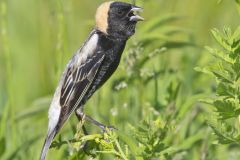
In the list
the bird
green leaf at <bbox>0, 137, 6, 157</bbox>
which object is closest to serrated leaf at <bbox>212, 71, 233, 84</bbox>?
the bird

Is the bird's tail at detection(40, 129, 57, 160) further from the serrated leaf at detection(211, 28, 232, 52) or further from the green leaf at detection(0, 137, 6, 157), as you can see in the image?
the serrated leaf at detection(211, 28, 232, 52)

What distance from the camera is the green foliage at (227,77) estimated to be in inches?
105

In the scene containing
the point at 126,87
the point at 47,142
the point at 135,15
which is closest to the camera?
Answer: the point at 47,142

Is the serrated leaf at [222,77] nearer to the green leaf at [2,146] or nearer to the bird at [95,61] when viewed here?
the bird at [95,61]

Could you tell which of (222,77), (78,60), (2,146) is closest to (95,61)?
(78,60)

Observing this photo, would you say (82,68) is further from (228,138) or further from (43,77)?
(43,77)

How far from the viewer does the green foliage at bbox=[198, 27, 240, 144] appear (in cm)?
268

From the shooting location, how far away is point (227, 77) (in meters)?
2.69

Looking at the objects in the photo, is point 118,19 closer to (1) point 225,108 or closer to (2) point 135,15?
(2) point 135,15

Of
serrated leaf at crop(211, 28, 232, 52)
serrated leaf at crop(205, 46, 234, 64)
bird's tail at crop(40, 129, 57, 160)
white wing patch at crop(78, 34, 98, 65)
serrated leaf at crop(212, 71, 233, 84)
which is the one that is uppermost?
serrated leaf at crop(211, 28, 232, 52)

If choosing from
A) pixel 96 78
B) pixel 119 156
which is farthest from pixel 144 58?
pixel 119 156

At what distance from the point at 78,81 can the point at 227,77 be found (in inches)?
45.4

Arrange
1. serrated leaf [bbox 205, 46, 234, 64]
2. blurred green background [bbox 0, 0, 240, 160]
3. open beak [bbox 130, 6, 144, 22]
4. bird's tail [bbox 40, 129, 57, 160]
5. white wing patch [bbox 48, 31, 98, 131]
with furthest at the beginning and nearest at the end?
blurred green background [bbox 0, 0, 240, 160], open beak [bbox 130, 6, 144, 22], white wing patch [bbox 48, 31, 98, 131], bird's tail [bbox 40, 129, 57, 160], serrated leaf [bbox 205, 46, 234, 64]

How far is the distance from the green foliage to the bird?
0.98 m
